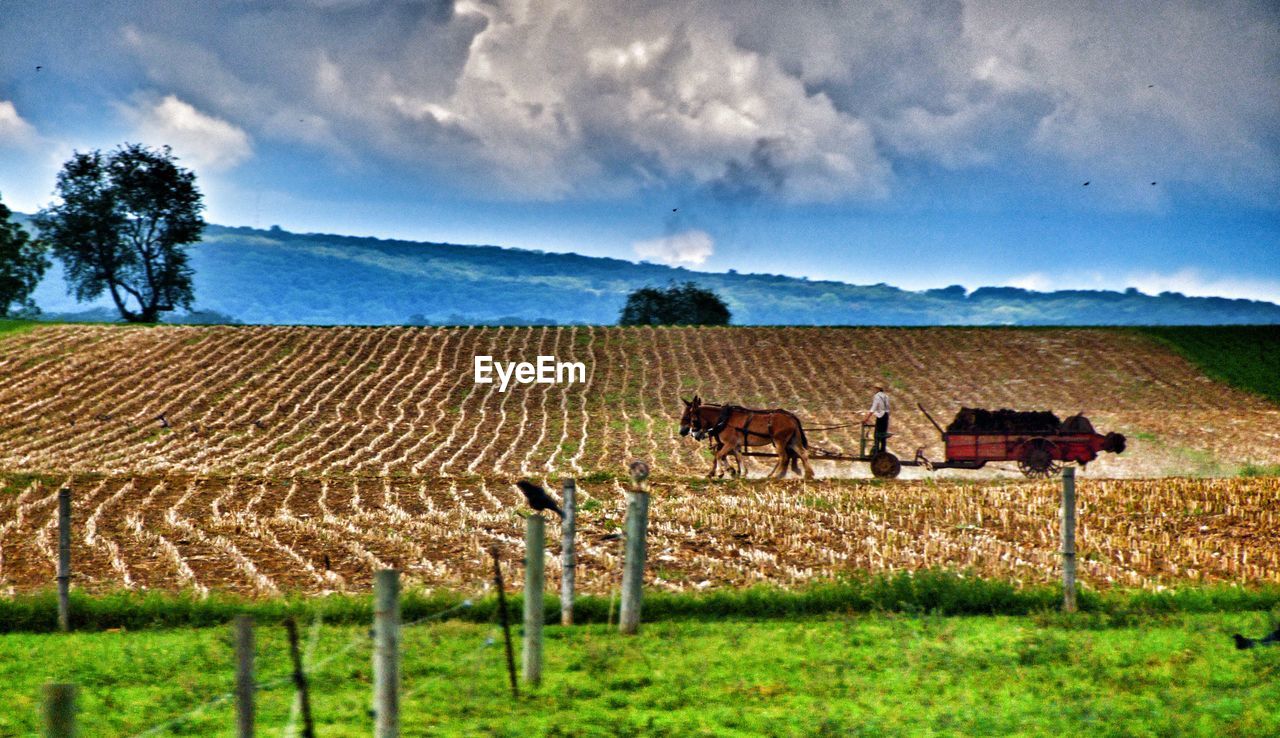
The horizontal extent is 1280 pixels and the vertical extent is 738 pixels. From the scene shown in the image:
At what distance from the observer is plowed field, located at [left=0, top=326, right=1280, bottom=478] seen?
106 ft

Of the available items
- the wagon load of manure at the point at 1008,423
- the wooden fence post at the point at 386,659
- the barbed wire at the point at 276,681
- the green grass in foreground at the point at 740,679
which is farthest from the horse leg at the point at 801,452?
the wooden fence post at the point at 386,659

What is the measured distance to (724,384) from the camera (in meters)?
46.6

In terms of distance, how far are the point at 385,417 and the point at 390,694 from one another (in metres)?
32.8

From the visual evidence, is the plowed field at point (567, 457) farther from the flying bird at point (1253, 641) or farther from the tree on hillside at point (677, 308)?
the tree on hillside at point (677, 308)

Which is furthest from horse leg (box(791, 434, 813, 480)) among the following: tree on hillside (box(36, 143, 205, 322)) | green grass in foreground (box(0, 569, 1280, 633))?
tree on hillside (box(36, 143, 205, 322))

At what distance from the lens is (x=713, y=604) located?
1329cm

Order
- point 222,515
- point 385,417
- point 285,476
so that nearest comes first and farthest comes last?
point 222,515, point 285,476, point 385,417

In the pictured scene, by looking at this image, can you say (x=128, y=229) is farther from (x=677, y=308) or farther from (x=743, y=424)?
(x=743, y=424)

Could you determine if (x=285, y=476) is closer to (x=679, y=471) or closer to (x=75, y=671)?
(x=679, y=471)

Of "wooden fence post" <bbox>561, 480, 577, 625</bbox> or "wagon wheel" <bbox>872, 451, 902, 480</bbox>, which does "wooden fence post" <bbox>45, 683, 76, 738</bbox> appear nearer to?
"wooden fence post" <bbox>561, 480, 577, 625</bbox>

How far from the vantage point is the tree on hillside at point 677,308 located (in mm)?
99994

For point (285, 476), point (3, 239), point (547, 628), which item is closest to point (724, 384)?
point (285, 476)

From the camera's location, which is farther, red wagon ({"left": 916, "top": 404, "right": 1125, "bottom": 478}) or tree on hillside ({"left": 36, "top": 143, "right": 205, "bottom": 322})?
tree on hillside ({"left": 36, "top": 143, "right": 205, "bottom": 322})

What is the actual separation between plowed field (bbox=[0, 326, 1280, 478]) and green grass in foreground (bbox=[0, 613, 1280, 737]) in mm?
16579
